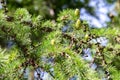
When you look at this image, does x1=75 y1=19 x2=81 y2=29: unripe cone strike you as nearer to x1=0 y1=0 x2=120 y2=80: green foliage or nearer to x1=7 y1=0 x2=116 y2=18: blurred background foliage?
x1=0 y1=0 x2=120 y2=80: green foliage

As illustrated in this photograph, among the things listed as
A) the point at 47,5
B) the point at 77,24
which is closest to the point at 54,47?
the point at 77,24

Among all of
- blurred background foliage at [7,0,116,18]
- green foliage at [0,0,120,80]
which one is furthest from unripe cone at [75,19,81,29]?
blurred background foliage at [7,0,116,18]

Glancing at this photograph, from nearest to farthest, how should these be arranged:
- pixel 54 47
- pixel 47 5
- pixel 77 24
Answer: pixel 54 47, pixel 77 24, pixel 47 5

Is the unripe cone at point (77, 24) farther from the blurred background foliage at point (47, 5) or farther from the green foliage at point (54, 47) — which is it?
the blurred background foliage at point (47, 5)

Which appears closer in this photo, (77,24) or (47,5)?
(77,24)

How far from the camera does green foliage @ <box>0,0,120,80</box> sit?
1.41 metres

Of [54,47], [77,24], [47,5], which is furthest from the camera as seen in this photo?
[47,5]

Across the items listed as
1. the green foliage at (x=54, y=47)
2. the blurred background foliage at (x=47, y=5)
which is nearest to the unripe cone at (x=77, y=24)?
the green foliage at (x=54, y=47)

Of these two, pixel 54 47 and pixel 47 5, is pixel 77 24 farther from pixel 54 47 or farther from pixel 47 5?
pixel 47 5

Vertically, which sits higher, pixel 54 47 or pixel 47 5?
pixel 47 5

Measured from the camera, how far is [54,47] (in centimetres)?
145

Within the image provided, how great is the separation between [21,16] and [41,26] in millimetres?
115

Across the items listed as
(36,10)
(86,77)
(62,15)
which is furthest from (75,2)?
(86,77)

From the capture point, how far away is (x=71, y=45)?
1554 mm
